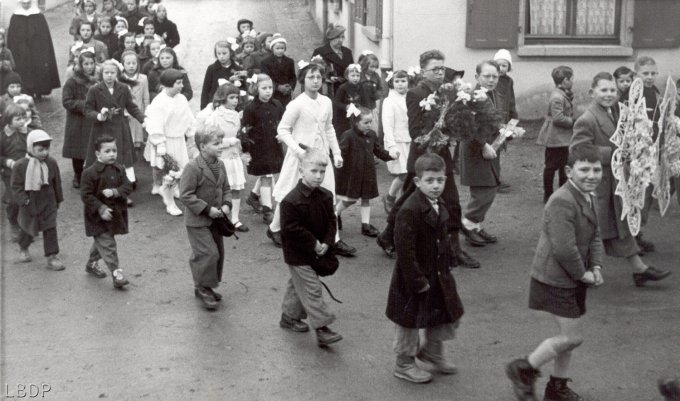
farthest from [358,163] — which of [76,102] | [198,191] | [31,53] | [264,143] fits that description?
[31,53]

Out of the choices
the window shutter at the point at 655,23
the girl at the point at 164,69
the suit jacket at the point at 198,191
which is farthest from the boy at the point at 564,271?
the window shutter at the point at 655,23

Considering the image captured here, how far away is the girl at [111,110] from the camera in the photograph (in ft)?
40.8

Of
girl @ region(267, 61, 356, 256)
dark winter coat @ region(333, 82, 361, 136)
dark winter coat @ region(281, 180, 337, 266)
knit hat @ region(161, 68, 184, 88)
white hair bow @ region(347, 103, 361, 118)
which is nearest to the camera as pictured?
dark winter coat @ region(281, 180, 337, 266)

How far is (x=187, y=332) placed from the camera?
8.45 m

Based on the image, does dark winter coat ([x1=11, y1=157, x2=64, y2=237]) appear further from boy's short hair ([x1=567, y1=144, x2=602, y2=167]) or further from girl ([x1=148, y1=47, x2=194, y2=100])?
boy's short hair ([x1=567, y1=144, x2=602, y2=167])

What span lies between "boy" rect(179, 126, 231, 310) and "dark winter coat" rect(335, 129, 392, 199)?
A: 2.06 metres

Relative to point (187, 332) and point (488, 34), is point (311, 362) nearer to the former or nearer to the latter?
point (187, 332)

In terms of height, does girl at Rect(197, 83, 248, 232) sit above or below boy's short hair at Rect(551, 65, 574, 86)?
below

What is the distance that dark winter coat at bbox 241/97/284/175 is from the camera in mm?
Answer: 11805

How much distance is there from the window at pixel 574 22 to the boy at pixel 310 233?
355 inches

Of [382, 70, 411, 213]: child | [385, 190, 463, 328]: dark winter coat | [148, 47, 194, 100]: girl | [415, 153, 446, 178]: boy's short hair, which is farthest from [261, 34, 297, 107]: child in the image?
[385, 190, 463, 328]: dark winter coat

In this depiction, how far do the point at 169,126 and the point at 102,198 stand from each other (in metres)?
2.79

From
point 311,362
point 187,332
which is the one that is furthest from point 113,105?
point 311,362

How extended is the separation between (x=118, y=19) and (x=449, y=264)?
11574 mm
